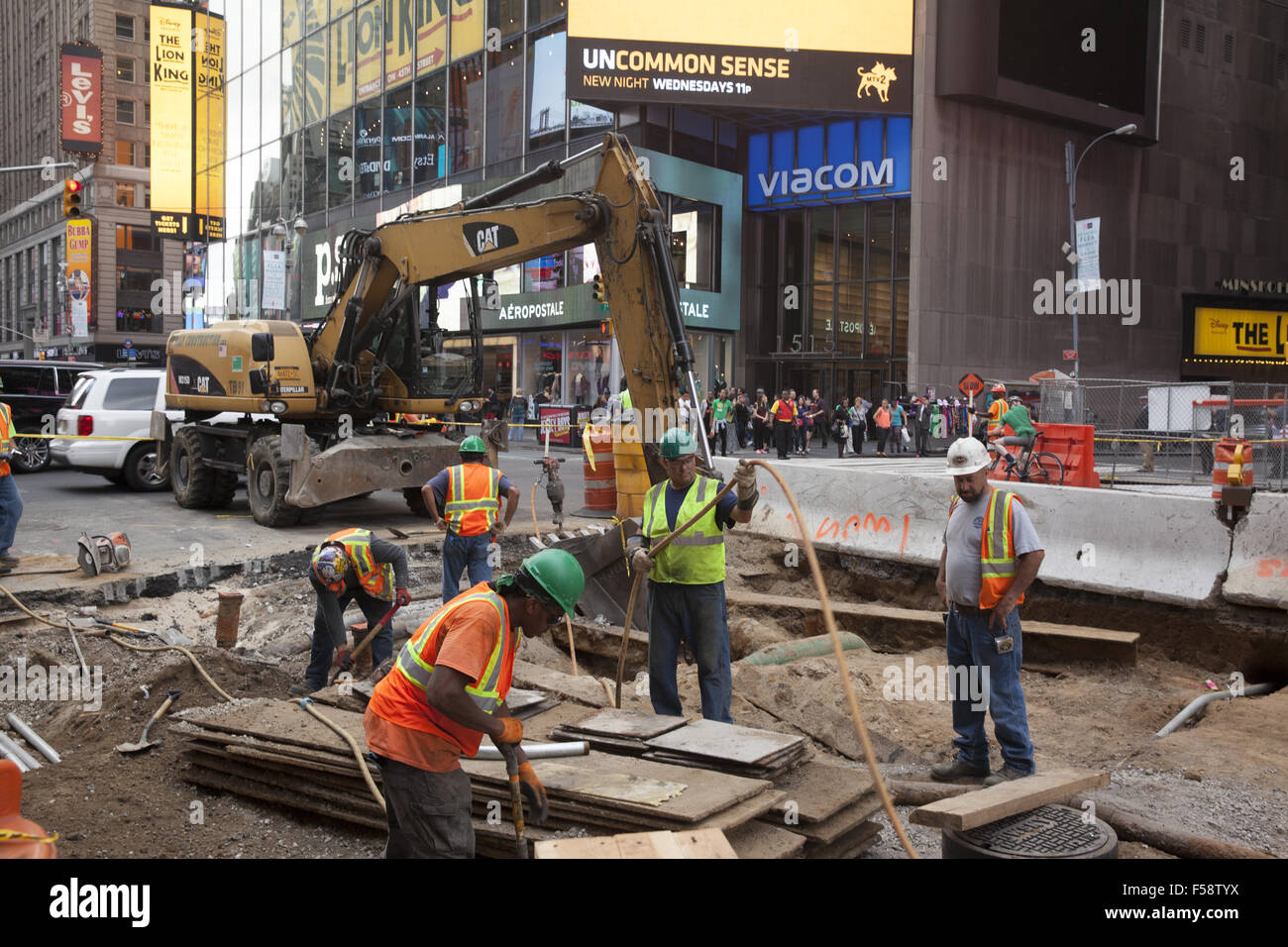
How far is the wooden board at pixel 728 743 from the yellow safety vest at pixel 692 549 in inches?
45.5

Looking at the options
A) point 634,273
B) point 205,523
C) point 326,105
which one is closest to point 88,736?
point 634,273

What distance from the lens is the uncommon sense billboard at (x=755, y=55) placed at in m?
32.5

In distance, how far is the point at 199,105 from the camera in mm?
54406

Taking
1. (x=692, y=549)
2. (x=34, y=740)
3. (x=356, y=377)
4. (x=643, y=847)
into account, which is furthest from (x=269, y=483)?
(x=643, y=847)

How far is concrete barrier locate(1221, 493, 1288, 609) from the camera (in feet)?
26.3

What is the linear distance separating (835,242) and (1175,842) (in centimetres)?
3384

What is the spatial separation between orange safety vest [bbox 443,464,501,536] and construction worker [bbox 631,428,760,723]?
271cm

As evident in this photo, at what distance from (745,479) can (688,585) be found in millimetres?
903

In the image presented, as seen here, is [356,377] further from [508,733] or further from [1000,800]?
[1000,800]

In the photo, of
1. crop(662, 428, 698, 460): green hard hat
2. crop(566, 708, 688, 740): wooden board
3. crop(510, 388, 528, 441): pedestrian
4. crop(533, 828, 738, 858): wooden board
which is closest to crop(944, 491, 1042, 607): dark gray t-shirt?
crop(662, 428, 698, 460): green hard hat

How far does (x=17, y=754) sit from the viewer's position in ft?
20.8

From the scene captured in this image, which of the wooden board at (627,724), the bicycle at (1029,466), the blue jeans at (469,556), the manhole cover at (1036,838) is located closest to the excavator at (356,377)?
the blue jeans at (469,556)

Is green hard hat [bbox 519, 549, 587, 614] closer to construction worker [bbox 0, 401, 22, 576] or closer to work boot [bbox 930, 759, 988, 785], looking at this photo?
work boot [bbox 930, 759, 988, 785]

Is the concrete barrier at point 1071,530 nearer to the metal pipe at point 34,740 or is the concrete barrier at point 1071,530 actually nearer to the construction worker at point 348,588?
the construction worker at point 348,588
